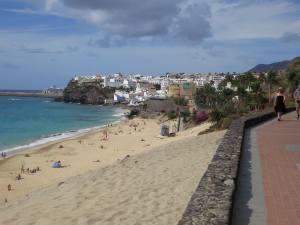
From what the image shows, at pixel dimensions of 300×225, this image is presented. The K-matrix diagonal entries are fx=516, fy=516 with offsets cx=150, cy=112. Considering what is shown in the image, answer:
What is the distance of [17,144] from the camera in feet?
126

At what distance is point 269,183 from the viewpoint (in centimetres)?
801

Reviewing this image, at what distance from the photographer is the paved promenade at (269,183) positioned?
6113 millimetres

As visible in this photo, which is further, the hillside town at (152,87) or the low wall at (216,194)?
the hillside town at (152,87)

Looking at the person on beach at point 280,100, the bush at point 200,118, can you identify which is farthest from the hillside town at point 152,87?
the person on beach at point 280,100

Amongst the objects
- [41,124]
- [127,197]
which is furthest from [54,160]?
[41,124]

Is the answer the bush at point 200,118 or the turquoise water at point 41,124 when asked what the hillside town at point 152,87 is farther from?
the bush at point 200,118

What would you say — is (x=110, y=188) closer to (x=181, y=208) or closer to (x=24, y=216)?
(x=24, y=216)

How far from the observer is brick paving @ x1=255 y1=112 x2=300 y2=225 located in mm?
6203

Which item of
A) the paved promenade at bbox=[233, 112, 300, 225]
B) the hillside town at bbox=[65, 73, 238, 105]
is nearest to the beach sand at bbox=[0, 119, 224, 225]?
the paved promenade at bbox=[233, 112, 300, 225]

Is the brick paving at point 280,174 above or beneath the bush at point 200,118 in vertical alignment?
above

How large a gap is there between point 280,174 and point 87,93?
153m

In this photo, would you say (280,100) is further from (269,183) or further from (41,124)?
(41,124)

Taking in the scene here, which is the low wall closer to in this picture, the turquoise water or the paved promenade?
the paved promenade

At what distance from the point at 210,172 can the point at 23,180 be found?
537 inches
